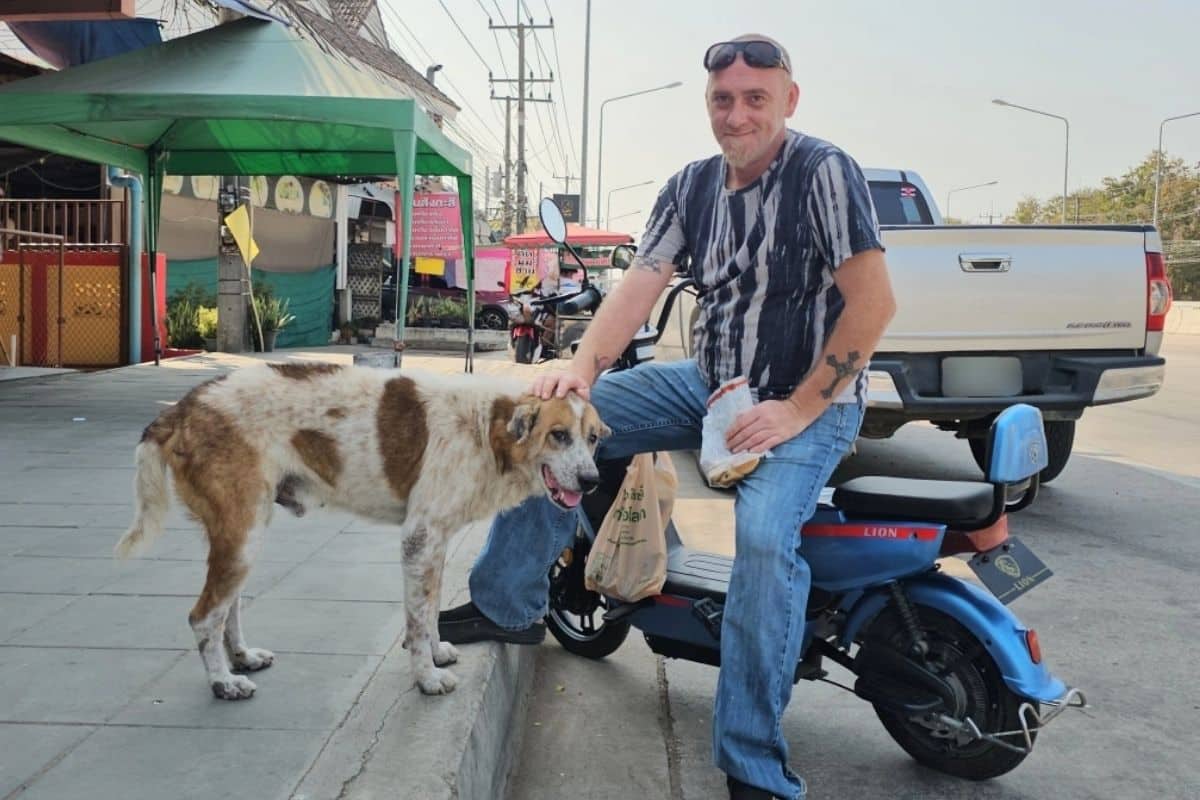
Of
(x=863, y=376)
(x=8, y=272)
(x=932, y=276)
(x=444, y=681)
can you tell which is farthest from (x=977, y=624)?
(x=8, y=272)

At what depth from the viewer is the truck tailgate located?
643 centimetres

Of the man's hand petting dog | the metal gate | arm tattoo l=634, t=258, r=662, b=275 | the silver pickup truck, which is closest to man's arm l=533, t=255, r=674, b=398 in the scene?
arm tattoo l=634, t=258, r=662, b=275

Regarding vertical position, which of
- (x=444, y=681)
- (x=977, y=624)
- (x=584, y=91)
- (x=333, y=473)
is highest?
(x=584, y=91)

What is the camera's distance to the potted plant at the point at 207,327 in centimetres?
1852

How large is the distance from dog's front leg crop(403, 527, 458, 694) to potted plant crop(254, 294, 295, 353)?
1676cm

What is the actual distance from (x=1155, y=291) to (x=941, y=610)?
4.34 metres

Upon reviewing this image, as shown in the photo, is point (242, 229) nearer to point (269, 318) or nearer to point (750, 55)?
point (269, 318)

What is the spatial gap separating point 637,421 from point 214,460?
4.22 ft

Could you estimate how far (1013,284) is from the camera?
253 inches

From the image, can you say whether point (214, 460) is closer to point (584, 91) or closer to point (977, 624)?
point (977, 624)

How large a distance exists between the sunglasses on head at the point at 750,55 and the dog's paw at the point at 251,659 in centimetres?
230

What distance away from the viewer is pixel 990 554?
10.3 feet

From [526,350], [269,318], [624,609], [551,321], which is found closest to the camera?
[624,609]

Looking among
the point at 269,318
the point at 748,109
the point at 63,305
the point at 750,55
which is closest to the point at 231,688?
the point at 748,109
